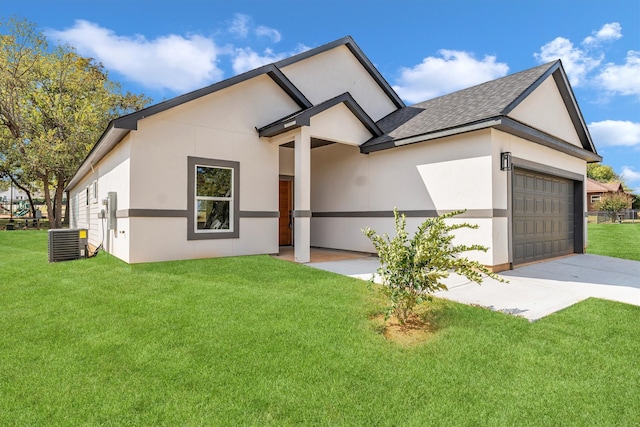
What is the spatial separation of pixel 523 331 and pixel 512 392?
142 cm

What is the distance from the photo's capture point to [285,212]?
1173 cm

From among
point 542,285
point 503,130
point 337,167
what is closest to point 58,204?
point 337,167

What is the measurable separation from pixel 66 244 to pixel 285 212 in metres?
6.15

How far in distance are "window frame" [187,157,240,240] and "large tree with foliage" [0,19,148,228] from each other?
1833 cm

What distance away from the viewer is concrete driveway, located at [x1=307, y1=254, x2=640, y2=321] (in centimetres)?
513

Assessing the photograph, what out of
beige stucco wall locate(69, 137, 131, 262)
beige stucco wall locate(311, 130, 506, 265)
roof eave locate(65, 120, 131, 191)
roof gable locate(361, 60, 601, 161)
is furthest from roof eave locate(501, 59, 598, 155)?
beige stucco wall locate(69, 137, 131, 262)

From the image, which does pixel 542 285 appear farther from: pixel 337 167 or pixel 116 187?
pixel 116 187

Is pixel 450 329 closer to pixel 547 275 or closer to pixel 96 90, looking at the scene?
pixel 547 275

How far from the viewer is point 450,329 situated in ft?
13.2

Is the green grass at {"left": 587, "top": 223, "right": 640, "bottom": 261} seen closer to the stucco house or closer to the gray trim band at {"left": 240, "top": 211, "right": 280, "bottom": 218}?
the stucco house

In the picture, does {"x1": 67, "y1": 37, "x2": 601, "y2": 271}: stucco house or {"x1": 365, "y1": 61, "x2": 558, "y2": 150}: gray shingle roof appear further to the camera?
{"x1": 365, "y1": 61, "x2": 558, "y2": 150}: gray shingle roof

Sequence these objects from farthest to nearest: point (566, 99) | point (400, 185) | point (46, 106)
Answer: point (46, 106), point (566, 99), point (400, 185)

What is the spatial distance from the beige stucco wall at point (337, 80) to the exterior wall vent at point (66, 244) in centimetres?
736

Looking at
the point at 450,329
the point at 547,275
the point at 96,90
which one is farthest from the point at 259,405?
the point at 96,90
